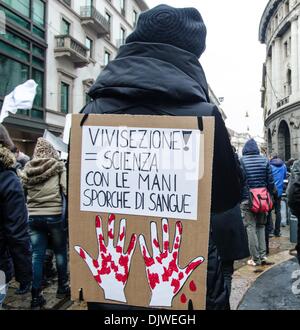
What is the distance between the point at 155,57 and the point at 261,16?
1695 inches

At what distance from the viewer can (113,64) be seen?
1.75m

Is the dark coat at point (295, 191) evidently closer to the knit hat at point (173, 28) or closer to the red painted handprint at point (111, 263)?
the knit hat at point (173, 28)

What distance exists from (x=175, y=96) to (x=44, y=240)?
317 cm

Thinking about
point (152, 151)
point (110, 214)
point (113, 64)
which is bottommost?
point (110, 214)

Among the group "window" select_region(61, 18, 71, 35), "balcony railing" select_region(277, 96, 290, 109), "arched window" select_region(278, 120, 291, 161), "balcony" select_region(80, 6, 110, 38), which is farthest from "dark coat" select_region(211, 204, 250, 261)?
"arched window" select_region(278, 120, 291, 161)

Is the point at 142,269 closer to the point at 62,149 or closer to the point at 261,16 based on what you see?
the point at 62,149

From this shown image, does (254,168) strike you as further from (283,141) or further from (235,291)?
(283,141)

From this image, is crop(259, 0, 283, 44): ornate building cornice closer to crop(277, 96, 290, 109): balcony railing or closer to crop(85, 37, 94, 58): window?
crop(277, 96, 290, 109): balcony railing

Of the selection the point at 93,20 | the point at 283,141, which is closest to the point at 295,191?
the point at 93,20

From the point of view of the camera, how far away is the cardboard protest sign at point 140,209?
1562mm

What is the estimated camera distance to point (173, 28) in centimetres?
172

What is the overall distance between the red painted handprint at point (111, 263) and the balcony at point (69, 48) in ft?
65.6

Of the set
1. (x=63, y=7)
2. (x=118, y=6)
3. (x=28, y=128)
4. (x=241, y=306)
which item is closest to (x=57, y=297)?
(x=241, y=306)

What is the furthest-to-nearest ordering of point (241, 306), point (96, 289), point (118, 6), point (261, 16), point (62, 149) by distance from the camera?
point (261, 16) < point (118, 6) < point (62, 149) < point (241, 306) < point (96, 289)
